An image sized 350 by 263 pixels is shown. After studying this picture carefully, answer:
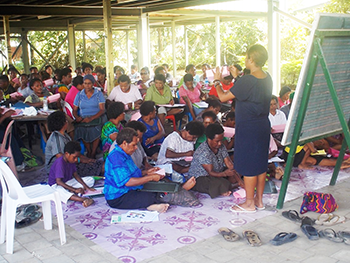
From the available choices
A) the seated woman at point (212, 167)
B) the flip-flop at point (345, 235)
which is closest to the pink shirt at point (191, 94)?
the seated woman at point (212, 167)

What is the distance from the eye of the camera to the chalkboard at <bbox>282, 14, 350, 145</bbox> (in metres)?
3.96

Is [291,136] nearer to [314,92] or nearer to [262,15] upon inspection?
[314,92]

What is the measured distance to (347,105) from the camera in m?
4.65

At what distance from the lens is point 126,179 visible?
430cm

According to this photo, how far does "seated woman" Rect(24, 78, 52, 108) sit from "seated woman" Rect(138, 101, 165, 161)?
6.82ft

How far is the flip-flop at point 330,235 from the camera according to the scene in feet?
11.8

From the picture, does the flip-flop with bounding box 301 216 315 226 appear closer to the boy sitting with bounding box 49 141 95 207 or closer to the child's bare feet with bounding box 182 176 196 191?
the child's bare feet with bounding box 182 176 196 191

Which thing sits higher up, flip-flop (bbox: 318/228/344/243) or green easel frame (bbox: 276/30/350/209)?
green easel frame (bbox: 276/30/350/209)

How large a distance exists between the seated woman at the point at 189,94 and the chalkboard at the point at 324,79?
369 cm

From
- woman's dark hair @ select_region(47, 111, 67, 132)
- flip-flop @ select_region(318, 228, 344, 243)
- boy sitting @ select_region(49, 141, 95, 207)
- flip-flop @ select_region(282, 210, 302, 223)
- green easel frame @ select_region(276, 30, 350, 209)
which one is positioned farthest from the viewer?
woman's dark hair @ select_region(47, 111, 67, 132)

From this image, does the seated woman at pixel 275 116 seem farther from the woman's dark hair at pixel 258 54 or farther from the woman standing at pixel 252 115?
the woman's dark hair at pixel 258 54

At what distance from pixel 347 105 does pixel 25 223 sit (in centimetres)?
363

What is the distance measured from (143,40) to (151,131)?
6.45 m

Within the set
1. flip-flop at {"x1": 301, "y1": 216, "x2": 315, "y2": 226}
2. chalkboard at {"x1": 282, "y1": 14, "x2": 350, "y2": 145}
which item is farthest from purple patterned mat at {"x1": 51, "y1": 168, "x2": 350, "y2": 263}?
chalkboard at {"x1": 282, "y1": 14, "x2": 350, "y2": 145}
